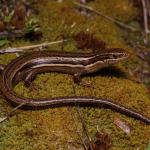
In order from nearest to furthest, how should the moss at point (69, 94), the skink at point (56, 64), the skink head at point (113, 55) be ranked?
the moss at point (69, 94) < the skink at point (56, 64) < the skink head at point (113, 55)

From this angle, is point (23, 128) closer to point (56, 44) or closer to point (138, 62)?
point (56, 44)

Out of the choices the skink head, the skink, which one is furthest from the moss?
the skink head

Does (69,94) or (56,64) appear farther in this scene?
(56,64)

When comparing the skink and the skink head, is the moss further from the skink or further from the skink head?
the skink head

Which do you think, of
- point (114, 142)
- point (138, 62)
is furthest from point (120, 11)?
point (114, 142)

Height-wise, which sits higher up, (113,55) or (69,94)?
(113,55)

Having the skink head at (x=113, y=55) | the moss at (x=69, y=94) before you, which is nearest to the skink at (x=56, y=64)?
the skink head at (x=113, y=55)

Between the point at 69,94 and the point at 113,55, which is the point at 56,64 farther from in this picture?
the point at 113,55

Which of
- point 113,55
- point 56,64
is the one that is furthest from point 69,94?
point 113,55

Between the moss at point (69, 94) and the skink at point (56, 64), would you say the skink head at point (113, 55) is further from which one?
the moss at point (69, 94)
